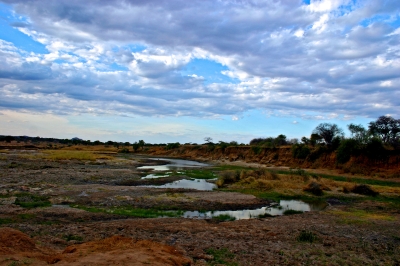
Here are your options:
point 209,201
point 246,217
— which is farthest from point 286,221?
point 209,201

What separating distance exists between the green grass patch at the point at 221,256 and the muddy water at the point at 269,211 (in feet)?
23.8

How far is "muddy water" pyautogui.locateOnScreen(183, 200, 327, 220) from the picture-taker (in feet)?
66.6

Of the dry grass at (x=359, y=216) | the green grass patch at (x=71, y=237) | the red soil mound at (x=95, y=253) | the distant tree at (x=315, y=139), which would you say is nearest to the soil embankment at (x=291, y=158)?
the distant tree at (x=315, y=139)

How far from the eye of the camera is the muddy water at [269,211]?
20.3m

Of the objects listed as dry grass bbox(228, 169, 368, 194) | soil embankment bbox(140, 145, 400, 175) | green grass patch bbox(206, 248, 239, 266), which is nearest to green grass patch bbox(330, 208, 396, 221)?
dry grass bbox(228, 169, 368, 194)

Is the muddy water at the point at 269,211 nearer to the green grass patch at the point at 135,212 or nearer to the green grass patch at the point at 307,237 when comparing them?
the green grass patch at the point at 135,212

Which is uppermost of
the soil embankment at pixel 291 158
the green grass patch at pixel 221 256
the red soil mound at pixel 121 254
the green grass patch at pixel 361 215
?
the soil embankment at pixel 291 158

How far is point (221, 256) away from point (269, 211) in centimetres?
1143

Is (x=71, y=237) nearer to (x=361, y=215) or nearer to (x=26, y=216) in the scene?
(x=26, y=216)

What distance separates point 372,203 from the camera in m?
25.5

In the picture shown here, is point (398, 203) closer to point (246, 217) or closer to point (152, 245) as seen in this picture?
point (246, 217)

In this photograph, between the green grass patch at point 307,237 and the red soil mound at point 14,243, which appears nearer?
the red soil mound at point 14,243

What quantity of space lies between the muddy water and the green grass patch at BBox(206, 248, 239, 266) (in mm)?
7241

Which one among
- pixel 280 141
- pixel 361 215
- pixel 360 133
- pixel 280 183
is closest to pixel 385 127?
pixel 360 133
